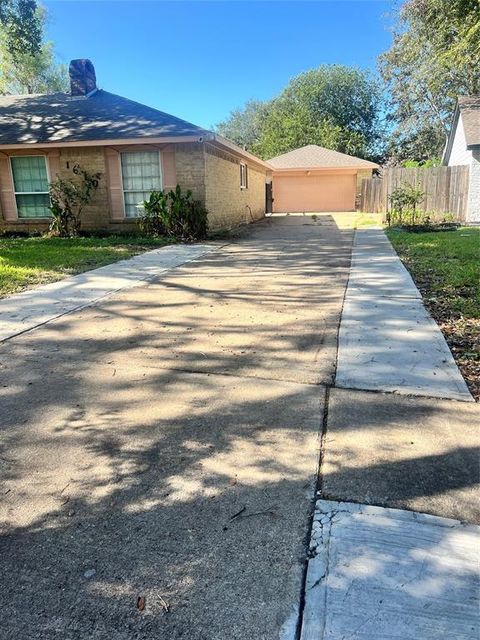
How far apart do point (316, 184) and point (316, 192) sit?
0.46 meters

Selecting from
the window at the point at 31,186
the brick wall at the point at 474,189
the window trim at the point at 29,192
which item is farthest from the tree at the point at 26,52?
the brick wall at the point at 474,189

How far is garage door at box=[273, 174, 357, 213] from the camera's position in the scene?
28.1 meters

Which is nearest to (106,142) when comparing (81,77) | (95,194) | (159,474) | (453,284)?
(95,194)

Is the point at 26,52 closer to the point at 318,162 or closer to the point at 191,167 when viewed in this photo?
the point at 191,167

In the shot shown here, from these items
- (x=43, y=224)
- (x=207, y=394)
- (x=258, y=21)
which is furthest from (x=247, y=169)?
(x=207, y=394)

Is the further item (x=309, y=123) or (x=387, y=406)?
(x=309, y=123)

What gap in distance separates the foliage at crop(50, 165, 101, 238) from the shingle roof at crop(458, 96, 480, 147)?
1283 centimetres

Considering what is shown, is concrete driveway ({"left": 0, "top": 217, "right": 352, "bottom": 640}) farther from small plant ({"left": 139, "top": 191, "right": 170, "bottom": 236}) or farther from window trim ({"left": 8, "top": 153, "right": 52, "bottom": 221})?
window trim ({"left": 8, "top": 153, "right": 52, "bottom": 221})

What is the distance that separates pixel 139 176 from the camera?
13.4 metres

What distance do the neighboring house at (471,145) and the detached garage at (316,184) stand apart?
25.6ft

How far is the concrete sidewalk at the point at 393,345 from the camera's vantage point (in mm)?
3502

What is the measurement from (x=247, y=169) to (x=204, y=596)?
63.8 ft

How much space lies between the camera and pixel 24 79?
114 feet

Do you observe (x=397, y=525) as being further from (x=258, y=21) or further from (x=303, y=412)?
(x=258, y=21)
